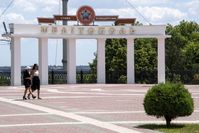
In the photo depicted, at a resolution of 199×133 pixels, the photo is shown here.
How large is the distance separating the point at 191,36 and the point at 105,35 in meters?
24.9

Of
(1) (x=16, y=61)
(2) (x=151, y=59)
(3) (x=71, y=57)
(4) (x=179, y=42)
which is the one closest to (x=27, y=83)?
(1) (x=16, y=61)

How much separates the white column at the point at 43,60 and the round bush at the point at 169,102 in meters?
28.9

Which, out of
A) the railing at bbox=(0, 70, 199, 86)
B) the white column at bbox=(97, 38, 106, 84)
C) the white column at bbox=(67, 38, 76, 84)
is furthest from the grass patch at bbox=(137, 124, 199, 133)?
the railing at bbox=(0, 70, 199, 86)

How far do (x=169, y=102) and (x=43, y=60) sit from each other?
29.6m

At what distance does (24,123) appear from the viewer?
17188 millimetres

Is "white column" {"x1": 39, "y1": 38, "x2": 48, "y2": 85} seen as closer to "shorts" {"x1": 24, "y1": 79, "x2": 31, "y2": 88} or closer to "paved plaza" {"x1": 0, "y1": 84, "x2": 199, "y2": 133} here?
"shorts" {"x1": 24, "y1": 79, "x2": 31, "y2": 88}

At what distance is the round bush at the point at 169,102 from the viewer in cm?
1591

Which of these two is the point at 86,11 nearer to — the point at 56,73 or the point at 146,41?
the point at 56,73

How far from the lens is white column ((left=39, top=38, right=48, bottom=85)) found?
44.7 m

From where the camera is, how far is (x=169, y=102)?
15914mm

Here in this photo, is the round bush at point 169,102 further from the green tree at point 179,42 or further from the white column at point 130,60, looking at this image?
the green tree at point 179,42

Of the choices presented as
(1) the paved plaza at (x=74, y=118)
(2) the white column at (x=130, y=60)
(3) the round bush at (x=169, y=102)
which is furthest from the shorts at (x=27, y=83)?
(2) the white column at (x=130, y=60)

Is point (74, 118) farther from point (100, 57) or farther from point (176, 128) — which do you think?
point (100, 57)

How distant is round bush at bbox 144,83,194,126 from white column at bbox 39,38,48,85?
1138 inches
